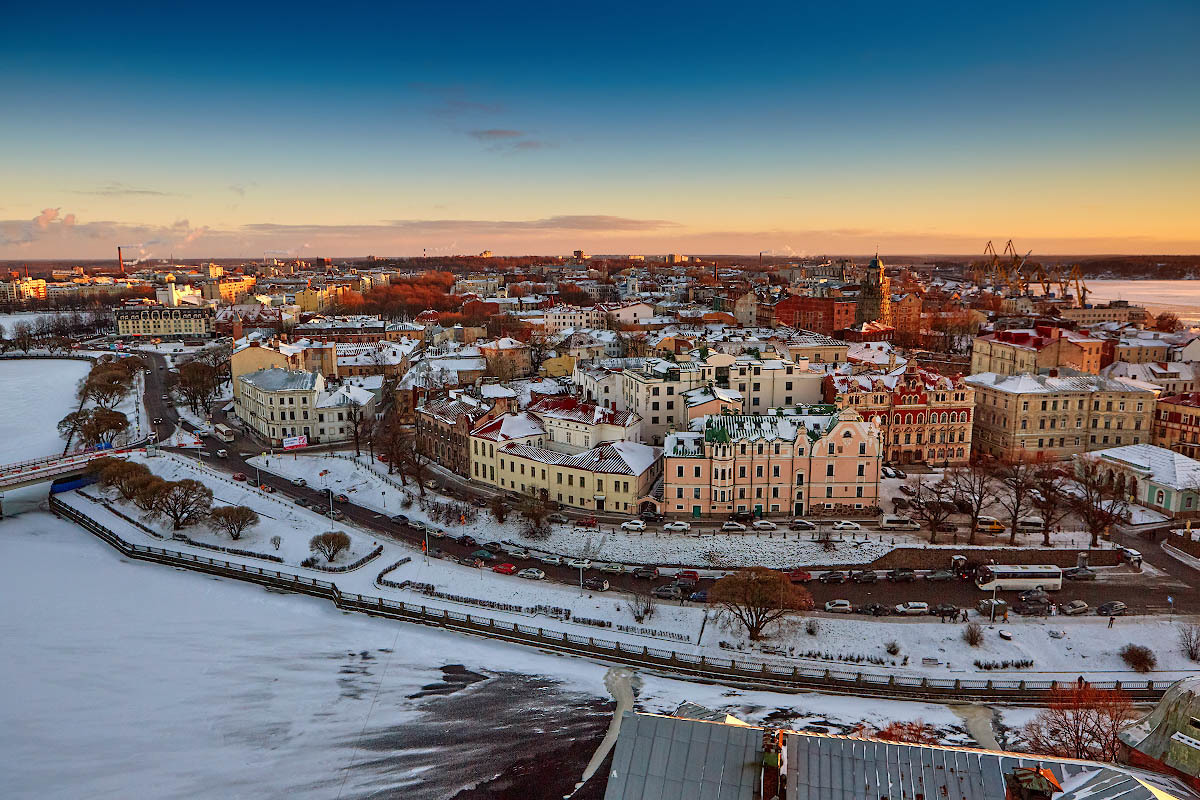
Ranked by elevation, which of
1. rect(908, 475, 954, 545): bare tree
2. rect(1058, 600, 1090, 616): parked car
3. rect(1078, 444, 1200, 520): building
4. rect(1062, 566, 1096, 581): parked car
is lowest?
rect(1058, 600, 1090, 616): parked car

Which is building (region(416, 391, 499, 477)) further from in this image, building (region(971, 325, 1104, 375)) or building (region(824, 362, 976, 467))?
building (region(971, 325, 1104, 375))

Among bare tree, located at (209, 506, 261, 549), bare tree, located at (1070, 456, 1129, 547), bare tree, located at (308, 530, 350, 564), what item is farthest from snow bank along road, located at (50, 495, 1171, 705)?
bare tree, located at (1070, 456, 1129, 547)

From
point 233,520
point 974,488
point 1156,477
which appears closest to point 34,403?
point 233,520

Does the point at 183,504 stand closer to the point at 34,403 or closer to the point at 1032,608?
the point at 1032,608

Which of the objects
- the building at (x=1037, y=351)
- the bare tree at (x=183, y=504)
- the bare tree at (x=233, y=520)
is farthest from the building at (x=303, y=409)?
the building at (x=1037, y=351)

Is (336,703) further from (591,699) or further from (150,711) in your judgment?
(591,699)
